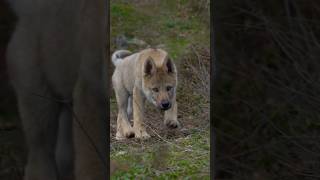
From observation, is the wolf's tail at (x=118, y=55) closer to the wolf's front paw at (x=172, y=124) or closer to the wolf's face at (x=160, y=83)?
the wolf's face at (x=160, y=83)

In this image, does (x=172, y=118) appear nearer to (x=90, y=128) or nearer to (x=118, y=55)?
(x=90, y=128)

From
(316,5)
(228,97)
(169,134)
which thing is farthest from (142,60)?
(316,5)

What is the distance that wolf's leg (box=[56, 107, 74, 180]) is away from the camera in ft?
10.7

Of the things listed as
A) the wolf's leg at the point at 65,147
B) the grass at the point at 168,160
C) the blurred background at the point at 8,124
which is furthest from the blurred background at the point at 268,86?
the blurred background at the point at 8,124

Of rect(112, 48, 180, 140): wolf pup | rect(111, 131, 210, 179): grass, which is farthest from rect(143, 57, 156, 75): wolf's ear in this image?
rect(111, 131, 210, 179): grass

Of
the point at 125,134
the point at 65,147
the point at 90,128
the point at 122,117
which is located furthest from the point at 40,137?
the point at 122,117

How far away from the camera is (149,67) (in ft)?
12.5

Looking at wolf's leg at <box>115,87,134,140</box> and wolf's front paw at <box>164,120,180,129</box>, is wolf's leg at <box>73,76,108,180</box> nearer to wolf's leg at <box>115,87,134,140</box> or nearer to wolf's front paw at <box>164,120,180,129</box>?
wolf's leg at <box>115,87,134,140</box>

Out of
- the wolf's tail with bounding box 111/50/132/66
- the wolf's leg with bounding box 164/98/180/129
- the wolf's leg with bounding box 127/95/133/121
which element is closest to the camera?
the wolf's leg with bounding box 164/98/180/129

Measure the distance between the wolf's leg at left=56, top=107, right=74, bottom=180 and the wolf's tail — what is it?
0.83 m

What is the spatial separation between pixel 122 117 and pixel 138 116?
171mm

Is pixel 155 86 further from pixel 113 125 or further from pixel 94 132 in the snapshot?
pixel 94 132

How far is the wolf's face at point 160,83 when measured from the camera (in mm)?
3635

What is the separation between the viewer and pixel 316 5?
3.23 m
